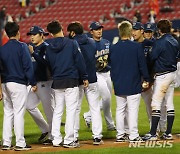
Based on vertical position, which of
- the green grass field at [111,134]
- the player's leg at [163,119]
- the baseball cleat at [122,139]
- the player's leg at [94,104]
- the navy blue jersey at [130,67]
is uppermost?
the navy blue jersey at [130,67]

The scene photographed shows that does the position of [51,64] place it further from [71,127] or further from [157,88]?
[157,88]

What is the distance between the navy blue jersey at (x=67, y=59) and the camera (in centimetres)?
933

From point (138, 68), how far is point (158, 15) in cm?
2034

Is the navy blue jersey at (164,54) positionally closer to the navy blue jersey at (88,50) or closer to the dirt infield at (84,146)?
the navy blue jersey at (88,50)

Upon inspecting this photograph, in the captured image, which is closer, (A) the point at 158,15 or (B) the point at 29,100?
(B) the point at 29,100

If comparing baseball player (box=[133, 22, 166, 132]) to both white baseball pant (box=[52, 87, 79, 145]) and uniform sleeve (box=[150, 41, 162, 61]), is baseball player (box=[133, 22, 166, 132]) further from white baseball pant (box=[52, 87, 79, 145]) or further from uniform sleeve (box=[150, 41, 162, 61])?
white baseball pant (box=[52, 87, 79, 145])

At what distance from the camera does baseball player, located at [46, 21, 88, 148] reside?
9336mm

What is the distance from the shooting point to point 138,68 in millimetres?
9641

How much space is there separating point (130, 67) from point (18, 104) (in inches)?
76.6

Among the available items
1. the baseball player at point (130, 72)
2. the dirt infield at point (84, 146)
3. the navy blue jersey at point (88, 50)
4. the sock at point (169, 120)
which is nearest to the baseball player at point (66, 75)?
the dirt infield at point (84, 146)

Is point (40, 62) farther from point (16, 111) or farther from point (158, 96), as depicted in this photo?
point (158, 96)

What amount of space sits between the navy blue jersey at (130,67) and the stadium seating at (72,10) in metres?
20.4

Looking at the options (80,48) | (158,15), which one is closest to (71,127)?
(80,48)

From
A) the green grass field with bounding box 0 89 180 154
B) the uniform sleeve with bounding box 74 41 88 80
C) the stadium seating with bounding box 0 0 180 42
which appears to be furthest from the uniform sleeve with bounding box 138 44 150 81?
the stadium seating with bounding box 0 0 180 42
